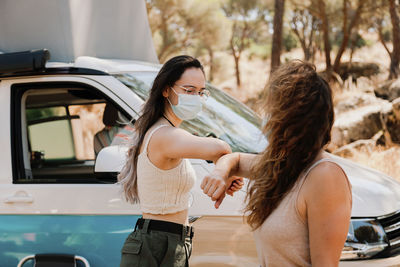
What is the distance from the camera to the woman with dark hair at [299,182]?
1.75 m

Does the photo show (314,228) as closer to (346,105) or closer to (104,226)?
(104,226)

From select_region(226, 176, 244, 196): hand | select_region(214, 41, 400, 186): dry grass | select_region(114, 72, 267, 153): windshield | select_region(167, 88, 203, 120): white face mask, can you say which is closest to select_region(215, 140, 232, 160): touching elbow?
select_region(226, 176, 244, 196): hand

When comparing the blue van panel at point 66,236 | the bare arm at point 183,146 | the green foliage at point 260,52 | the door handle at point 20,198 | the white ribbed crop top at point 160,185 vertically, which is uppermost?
the bare arm at point 183,146

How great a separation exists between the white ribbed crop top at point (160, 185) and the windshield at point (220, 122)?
108 cm

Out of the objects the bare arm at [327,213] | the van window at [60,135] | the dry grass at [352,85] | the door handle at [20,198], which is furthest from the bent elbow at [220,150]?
the dry grass at [352,85]

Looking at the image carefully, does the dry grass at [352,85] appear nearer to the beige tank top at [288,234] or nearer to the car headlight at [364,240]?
the car headlight at [364,240]

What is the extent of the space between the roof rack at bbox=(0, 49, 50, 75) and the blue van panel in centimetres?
100

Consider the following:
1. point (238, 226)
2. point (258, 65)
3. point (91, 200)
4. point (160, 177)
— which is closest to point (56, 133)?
point (91, 200)

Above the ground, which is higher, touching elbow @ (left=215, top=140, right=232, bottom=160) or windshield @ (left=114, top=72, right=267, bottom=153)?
touching elbow @ (left=215, top=140, right=232, bottom=160)

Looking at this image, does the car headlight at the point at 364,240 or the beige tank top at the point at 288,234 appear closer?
the beige tank top at the point at 288,234

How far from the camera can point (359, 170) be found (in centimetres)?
372

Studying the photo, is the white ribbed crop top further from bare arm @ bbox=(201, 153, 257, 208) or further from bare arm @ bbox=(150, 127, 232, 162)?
bare arm @ bbox=(201, 153, 257, 208)

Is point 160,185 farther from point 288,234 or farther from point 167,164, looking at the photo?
point 288,234

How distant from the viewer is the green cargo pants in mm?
2404
